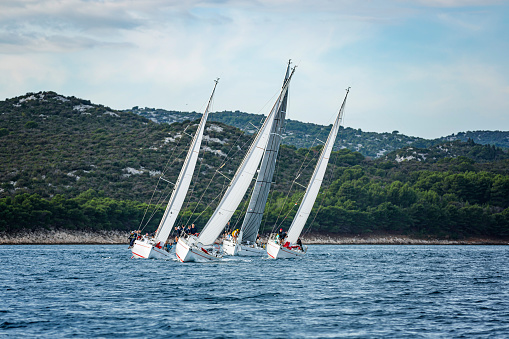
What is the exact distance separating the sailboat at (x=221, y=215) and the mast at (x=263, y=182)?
19.2 feet

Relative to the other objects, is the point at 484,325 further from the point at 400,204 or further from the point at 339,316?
the point at 400,204

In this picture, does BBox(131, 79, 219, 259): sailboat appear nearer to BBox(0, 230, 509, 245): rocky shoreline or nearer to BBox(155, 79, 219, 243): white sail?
BBox(155, 79, 219, 243): white sail

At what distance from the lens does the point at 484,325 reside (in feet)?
78.3

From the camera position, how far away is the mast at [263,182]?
5972 centimetres

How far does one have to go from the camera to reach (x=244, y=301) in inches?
1160

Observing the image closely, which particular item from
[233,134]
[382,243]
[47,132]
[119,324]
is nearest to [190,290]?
[119,324]

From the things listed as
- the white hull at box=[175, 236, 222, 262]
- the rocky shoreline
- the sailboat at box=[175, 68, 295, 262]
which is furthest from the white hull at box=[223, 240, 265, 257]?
the rocky shoreline

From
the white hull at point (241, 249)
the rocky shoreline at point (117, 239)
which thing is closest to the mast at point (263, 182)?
the white hull at point (241, 249)

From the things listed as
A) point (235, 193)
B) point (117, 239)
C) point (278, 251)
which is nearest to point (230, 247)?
point (278, 251)

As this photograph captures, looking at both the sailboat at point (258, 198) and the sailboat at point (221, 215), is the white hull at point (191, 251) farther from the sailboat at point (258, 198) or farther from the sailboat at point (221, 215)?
the sailboat at point (258, 198)

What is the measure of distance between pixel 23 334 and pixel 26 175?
89.8 meters

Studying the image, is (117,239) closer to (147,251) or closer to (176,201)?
(147,251)

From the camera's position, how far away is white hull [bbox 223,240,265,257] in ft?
194

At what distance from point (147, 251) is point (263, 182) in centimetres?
1518
